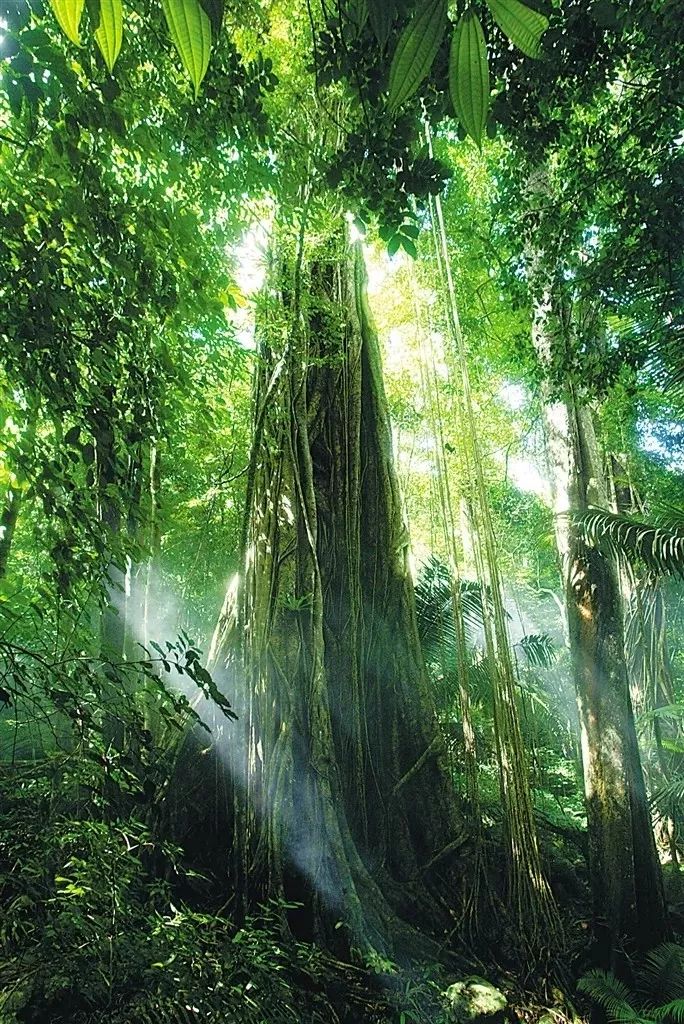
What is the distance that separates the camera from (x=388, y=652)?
4.12 meters

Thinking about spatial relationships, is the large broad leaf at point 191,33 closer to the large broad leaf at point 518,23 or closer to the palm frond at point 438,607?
the large broad leaf at point 518,23

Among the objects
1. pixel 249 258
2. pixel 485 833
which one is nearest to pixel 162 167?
pixel 249 258

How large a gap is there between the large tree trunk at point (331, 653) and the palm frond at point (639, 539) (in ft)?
4.15

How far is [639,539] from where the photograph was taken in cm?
360

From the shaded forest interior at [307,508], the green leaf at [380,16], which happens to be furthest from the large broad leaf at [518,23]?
the green leaf at [380,16]

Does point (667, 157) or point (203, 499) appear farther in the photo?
point (203, 499)

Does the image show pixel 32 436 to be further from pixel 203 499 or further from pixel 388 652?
pixel 203 499

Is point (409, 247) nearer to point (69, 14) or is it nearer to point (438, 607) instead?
point (69, 14)

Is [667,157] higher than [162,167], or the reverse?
[667,157]

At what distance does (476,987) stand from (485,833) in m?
1.26

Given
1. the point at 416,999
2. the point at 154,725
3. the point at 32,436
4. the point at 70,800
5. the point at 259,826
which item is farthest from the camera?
the point at 154,725

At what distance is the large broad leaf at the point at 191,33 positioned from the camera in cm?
49

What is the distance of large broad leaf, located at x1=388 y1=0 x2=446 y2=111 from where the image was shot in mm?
554

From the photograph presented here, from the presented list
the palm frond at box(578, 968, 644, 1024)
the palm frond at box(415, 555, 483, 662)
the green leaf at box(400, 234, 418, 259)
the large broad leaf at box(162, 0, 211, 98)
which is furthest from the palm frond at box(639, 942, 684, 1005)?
the large broad leaf at box(162, 0, 211, 98)
